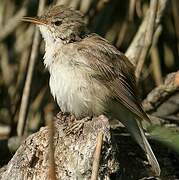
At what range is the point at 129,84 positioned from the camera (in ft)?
14.8

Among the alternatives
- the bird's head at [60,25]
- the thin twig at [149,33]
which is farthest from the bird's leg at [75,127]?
the thin twig at [149,33]

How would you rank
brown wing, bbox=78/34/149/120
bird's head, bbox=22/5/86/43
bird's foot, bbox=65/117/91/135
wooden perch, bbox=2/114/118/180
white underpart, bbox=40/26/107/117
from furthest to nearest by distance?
bird's head, bbox=22/5/86/43 < brown wing, bbox=78/34/149/120 < white underpart, bbox=40/26/107/117 < bird's foot, bbox=65/117/91/135 < wooden perch, bbox=2/114/118/180

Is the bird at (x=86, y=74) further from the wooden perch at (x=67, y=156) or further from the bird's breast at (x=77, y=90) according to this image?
the wooden perch at (x=67, y=156)

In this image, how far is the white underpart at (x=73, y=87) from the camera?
13.6 feet

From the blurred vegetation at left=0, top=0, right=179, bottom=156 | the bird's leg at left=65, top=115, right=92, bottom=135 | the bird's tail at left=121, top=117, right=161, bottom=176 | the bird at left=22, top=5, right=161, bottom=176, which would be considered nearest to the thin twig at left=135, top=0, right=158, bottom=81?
the bird at left=22, top=5, right=161, bottom=176

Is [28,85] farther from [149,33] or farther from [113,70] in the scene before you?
[113,70]

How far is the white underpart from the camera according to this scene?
4.16m

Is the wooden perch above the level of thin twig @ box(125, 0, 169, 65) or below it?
below

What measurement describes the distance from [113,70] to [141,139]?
539 millimetres

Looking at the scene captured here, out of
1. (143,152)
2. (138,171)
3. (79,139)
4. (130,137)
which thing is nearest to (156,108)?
(130,137)

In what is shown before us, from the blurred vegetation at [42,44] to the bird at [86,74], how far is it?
1.69m

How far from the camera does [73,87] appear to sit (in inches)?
163

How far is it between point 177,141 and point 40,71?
9.77 ft

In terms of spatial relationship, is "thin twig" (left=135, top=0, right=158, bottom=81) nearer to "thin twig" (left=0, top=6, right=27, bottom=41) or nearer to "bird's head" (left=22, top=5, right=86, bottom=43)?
"bird's head" (left=22, top=5, right=86, bottom=43)
